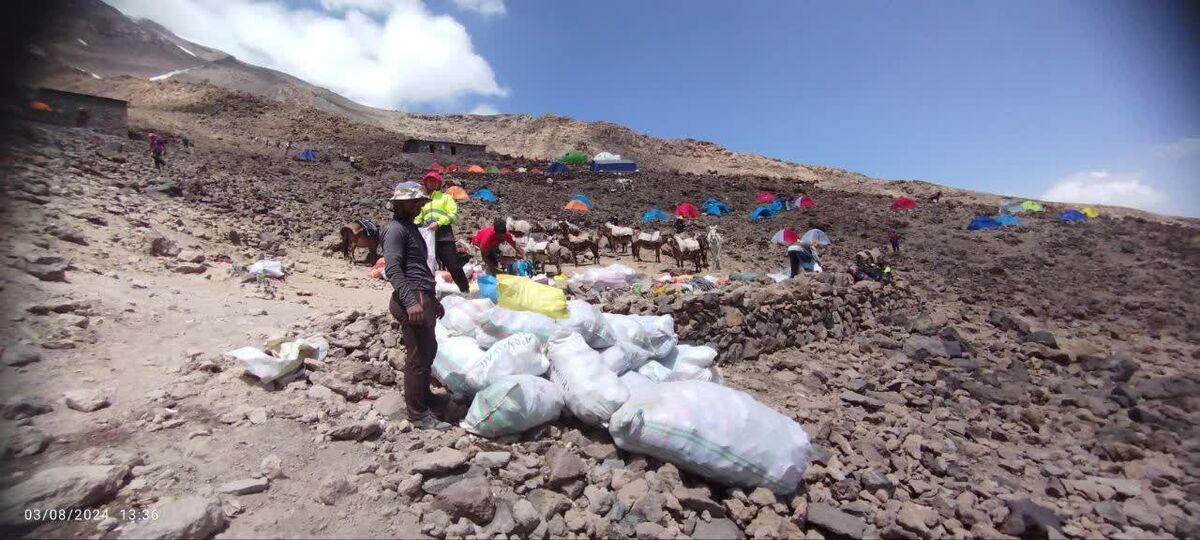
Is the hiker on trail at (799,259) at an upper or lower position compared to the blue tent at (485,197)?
lower

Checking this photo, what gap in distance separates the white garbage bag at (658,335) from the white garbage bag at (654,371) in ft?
0.36

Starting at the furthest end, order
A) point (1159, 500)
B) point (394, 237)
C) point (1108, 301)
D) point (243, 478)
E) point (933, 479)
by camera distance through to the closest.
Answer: point (1108, 301), point (933, 479), point (1159, 500), point (394, 237), point (243, 478)

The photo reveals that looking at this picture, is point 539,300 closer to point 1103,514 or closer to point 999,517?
point 999,517

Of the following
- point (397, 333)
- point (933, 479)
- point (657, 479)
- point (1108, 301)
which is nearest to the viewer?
point (657, 479)

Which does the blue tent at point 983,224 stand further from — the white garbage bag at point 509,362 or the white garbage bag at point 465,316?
the white garbage bag at point 509,362

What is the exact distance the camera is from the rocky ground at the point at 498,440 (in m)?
2.50

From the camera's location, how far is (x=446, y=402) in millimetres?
3650

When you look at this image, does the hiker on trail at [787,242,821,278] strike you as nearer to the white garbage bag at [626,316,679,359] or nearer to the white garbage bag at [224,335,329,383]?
the white garbage bag at [626,316,679,359]

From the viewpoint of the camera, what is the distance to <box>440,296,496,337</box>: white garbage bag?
4227mm

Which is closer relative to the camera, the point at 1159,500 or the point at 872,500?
the point at 872,500

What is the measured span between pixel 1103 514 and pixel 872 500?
146cm

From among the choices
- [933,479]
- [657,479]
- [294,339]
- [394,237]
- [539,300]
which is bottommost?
[933,479]

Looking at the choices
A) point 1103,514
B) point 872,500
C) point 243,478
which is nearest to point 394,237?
point 243,478

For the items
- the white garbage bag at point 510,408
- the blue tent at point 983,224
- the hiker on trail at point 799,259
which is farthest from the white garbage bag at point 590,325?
the blue tent at point 983,224
